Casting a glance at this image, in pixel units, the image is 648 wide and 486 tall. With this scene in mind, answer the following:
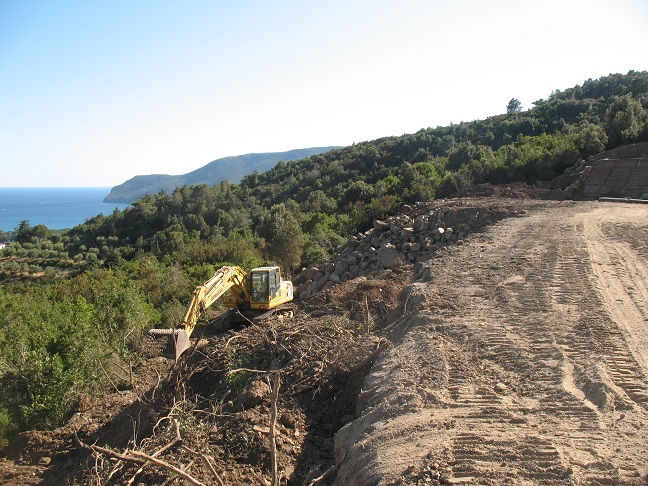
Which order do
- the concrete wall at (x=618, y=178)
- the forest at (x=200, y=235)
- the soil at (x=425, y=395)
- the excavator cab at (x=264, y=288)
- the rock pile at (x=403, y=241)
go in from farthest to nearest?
the concrete wall at (x=618, y=178), the rock pile at (x=403, y=241), the excavator cab at (x=264, y=288), the forest at (x=200, y=235), the soil at (x=425, y=395)

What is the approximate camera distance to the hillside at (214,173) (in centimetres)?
15888

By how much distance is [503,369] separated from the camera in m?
5.68

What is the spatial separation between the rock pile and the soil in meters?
4.00

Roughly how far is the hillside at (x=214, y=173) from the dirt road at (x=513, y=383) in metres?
145

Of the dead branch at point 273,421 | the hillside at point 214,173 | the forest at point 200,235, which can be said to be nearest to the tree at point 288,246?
the forest at point 200,235

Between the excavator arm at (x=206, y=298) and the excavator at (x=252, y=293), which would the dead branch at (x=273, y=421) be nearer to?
the excavator arm at (x=206, y=298)

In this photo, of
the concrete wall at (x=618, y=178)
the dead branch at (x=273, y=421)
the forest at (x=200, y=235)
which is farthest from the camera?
the concrete wall at (x=618, y=178)

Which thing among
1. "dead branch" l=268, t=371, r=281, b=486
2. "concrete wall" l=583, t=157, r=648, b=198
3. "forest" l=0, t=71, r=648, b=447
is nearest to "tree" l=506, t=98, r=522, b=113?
"forest" l=0, t=71, r=648, b=447

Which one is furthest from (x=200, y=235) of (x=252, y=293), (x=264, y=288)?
(x=264, y=288)

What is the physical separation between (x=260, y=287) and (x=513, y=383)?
8355mm

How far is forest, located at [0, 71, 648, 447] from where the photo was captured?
36.2ft

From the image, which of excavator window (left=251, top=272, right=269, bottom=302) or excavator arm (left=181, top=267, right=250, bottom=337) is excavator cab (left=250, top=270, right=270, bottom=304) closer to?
excavator window (left=251, top=272, right=269, bottom=302)

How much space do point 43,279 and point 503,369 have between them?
39233 mm

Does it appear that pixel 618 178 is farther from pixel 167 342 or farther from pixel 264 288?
pixel 167 342
